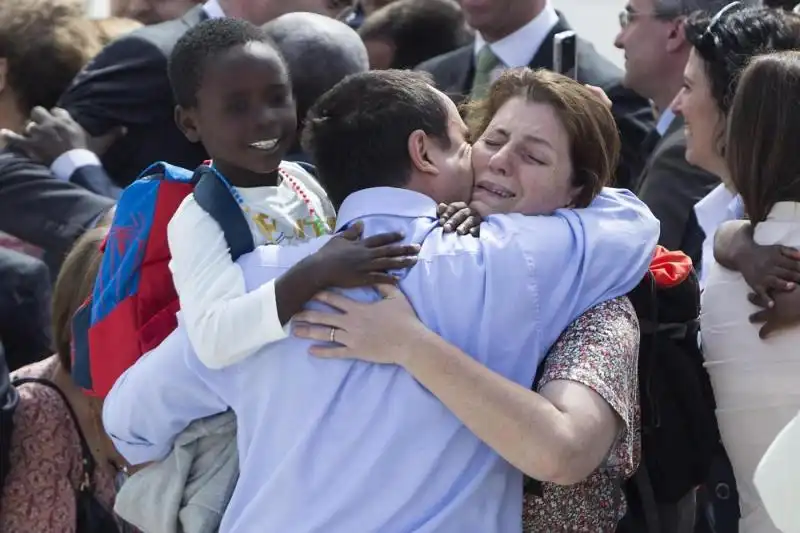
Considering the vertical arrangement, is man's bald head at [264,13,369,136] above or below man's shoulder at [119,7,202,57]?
above

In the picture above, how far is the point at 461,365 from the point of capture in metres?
2.29

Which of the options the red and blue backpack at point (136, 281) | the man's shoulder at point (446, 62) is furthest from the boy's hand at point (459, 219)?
the man's shoulder at point (446, 62)

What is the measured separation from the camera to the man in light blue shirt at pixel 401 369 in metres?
2.33

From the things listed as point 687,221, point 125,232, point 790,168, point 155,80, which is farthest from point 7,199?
point 790,168

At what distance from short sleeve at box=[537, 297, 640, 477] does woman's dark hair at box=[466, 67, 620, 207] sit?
24 cm

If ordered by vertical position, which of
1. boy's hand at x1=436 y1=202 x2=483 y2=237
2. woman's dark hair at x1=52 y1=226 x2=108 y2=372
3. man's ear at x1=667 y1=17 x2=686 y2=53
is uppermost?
boy's hand at x1=436 y1=202 x2=483 y2=237

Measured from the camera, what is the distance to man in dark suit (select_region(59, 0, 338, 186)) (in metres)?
4.18

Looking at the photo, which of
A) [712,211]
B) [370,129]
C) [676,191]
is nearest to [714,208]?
[712,211]

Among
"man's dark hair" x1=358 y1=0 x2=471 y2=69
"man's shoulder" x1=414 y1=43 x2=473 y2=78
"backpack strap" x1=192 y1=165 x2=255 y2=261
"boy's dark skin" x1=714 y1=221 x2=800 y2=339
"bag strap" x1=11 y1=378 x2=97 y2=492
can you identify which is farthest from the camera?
"man's dark hair" x1=358 y1=0 x2=471 y2=69

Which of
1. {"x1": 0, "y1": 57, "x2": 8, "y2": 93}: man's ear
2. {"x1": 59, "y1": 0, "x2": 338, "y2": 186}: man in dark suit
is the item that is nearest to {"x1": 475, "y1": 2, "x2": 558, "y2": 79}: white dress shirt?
{"x1": 59, "y1": 0, "x2": 338, "y2": 186}: man in dark suit

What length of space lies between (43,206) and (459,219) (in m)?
1.97

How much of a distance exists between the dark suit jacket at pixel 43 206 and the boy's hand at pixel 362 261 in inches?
68.9

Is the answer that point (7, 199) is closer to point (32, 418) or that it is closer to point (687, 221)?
point (32, 418)

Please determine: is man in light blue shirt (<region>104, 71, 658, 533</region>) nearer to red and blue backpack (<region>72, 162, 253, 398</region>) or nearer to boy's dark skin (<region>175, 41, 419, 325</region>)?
red and blue backpack (<region>72, 162, 253, 398</region>)
